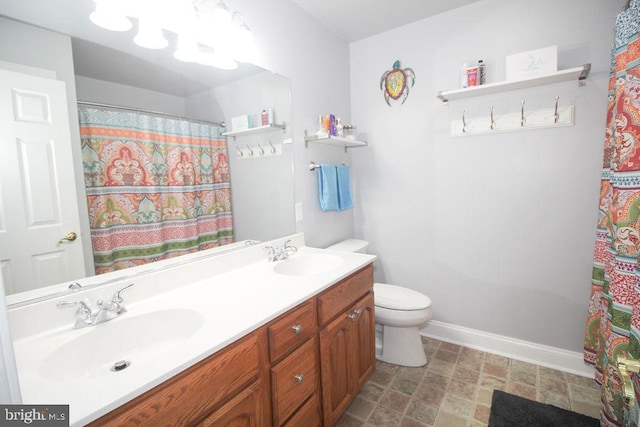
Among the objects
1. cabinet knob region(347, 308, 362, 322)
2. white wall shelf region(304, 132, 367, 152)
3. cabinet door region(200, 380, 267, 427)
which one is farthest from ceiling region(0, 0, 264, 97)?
cabinet knob region(347, 308, 362, 322)

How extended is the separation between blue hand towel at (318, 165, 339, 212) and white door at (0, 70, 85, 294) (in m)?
1.41

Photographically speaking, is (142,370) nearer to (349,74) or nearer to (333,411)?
(333,411)

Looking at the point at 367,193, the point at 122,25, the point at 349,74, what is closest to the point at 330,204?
the point at 367,193

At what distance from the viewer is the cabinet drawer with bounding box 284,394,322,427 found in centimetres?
117

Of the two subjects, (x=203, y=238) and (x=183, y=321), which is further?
(x=203, y=238)

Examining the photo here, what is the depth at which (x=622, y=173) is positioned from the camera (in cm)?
115

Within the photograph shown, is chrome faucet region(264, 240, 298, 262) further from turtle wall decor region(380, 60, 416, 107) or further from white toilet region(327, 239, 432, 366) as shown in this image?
turtle wall decor region(380, 60, 416, 107)

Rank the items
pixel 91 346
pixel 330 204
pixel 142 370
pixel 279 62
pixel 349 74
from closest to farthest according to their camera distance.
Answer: pixel 142 370 → pixel 91 346 → pixel 279 62 → pixel 330 204 → pixel 349 74

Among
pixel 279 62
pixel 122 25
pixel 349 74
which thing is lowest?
pixel 122 25

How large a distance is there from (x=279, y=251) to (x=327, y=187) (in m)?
0.64

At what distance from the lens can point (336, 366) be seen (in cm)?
143

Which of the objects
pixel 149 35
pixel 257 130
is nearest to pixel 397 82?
pixel 257 130

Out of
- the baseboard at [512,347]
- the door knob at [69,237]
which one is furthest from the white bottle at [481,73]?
the door knob at [69,237]

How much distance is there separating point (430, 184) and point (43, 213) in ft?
7.33
